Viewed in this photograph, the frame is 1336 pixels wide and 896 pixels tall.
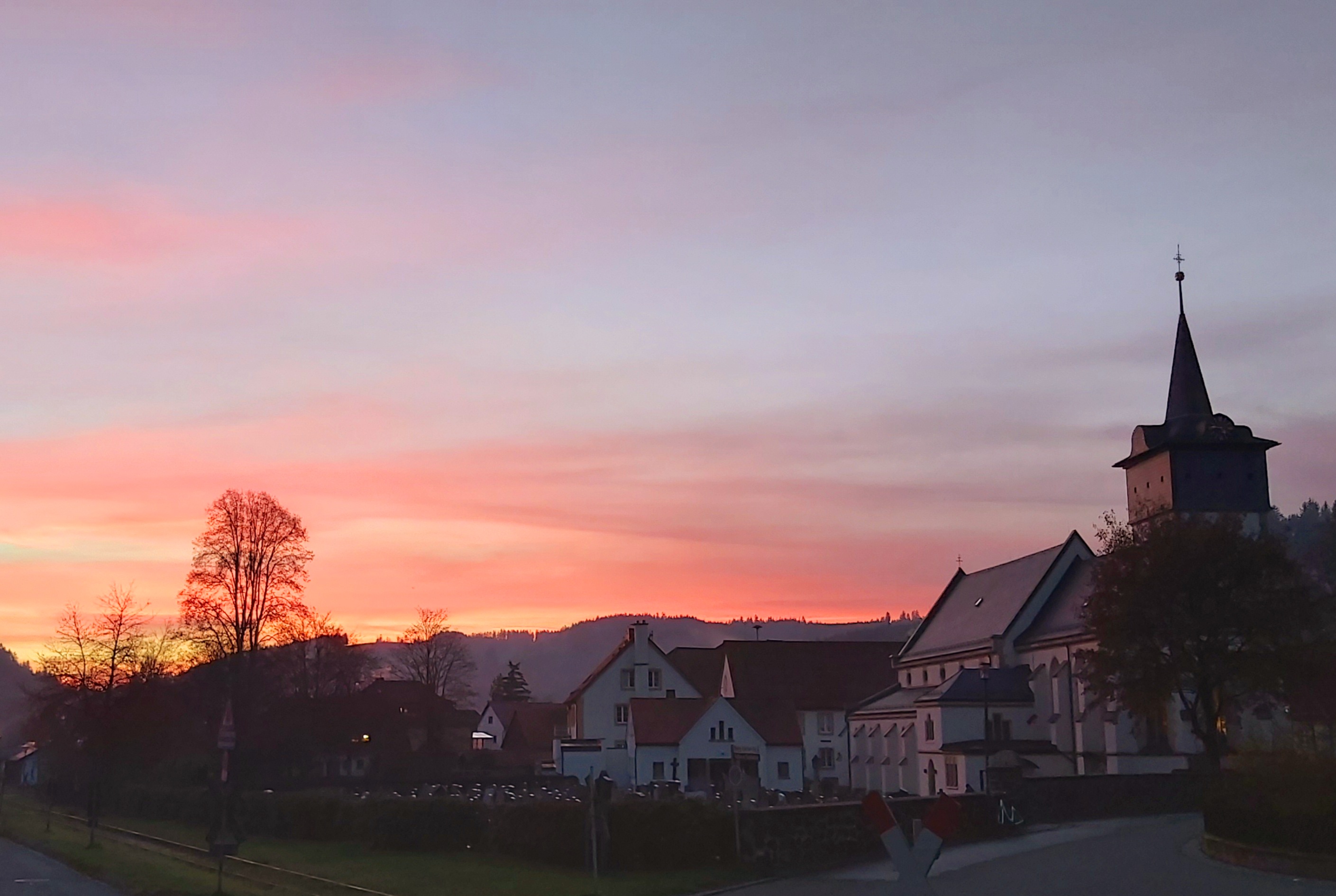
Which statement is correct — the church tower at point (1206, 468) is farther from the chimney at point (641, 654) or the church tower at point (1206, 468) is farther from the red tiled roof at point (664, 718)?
the chimney at point (641, 654)

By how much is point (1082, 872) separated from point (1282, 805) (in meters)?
4.03

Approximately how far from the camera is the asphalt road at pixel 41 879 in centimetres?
2692

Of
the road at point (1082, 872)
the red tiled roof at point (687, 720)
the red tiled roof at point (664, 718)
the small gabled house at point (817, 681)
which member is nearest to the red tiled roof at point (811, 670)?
the small gabled house at point (817, 681)

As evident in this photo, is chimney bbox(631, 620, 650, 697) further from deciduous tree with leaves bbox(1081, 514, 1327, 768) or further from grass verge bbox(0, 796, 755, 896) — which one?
deciduous tree with leaves bbox(1081, 514, 1327, 768)

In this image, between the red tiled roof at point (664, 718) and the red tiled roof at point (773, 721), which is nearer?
the red tiled roof at point (664, 718)

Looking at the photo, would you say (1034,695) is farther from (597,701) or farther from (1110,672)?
(597,701)

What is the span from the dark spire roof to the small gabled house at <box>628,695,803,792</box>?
27527mm

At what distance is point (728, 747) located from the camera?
231 ft

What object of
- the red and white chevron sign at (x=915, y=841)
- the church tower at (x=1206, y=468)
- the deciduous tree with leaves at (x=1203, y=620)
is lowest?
the red and white chevron sign at (x=915, y=841)

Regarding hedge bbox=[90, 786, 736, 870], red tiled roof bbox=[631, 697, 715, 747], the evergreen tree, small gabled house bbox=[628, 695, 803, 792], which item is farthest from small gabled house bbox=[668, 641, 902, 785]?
the evergreen tree

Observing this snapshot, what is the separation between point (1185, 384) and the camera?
205 feet

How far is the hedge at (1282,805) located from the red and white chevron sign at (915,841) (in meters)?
15.4

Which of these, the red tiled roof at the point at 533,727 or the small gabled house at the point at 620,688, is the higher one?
the small gabled house at the point at 620,688

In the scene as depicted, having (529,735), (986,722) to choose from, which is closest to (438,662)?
(529,735)
